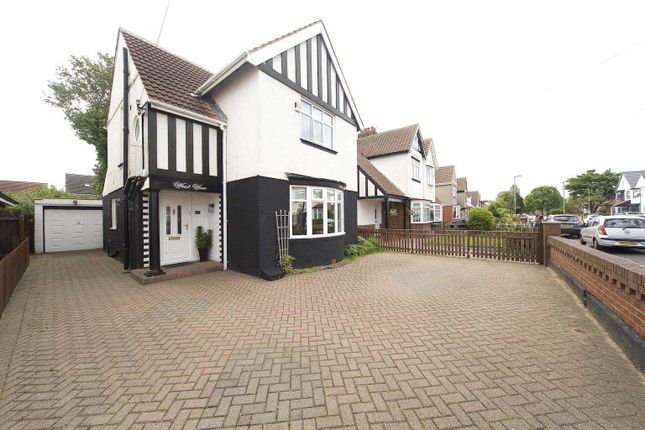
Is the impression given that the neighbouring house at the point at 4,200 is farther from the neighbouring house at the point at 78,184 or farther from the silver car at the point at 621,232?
the neighbouring house at the point at 78,184

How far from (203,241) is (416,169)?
55.7 feet

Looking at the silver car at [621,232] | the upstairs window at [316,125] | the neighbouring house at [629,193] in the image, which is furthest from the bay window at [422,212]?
the neighbouring house at [629,193]

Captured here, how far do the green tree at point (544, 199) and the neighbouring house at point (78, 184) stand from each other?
3816 inches

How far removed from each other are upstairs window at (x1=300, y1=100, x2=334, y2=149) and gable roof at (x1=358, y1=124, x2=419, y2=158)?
32.1 ft

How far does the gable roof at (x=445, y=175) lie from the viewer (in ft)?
104

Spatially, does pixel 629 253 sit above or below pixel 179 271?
A: below

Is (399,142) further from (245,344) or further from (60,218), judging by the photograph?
(60,218)

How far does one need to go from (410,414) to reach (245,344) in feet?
7.59

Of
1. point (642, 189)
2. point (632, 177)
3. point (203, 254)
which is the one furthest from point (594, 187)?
point (203, 254)

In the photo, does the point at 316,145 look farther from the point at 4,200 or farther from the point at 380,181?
the point at 4,200

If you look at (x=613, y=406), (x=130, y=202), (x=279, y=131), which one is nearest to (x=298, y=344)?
(x=613, y=406)

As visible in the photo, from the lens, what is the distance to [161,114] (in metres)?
7.48

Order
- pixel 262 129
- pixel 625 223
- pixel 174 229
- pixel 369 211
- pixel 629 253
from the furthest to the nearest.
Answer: pixel 369 211 → pixel 629 253 → pixel 625 223 → pixel 174 229 → pixel 262 129

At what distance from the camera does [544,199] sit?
70750 mm
